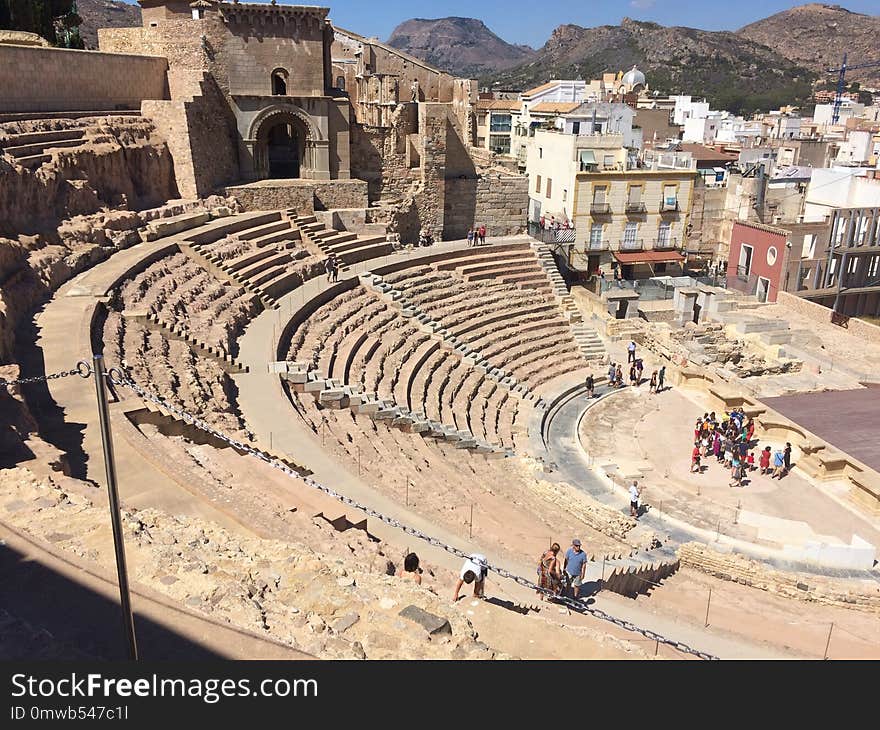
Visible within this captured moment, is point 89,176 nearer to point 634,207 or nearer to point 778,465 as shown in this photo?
point 778,465

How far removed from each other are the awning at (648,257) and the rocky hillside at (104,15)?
72441mm

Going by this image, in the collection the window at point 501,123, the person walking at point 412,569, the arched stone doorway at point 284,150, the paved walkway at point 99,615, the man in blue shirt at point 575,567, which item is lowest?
the man in blue shirt at point 575,567

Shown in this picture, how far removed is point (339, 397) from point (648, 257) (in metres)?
21.5

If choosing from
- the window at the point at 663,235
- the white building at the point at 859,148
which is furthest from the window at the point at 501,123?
the window at the point at 663,235

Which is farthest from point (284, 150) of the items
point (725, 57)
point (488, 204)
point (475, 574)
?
point (725, 57)

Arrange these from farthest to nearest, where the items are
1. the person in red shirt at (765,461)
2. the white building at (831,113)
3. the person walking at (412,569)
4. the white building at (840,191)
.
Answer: the white building at (831,113) < the white building at (840,191) < the person in red shirt at (765,461) < the person walking at (412,569)

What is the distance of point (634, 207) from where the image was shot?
1304 inches

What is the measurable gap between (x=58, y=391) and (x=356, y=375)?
7941mm

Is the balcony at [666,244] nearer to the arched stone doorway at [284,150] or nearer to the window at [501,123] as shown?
the arched stone doorway at [284,150]

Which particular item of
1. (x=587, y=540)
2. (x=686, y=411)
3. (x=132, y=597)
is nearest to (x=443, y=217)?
(x=686, y=411)

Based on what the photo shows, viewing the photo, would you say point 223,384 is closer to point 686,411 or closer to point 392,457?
point 392,457

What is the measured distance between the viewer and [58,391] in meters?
12.3

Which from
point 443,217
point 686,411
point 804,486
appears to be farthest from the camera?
point 443,217

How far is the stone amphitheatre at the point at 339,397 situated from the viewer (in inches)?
297
